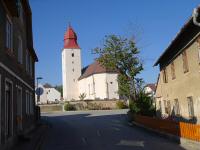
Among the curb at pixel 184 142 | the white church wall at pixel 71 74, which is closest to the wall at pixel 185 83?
the curb at pixel 184 142

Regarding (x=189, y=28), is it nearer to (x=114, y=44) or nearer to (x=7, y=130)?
(x=7, y=130)

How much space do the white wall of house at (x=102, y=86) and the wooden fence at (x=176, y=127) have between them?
67788 mm

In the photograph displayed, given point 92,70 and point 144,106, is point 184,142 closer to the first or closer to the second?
point 144,106

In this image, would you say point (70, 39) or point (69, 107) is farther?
point (70, 39)

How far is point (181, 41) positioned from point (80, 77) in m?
83.2

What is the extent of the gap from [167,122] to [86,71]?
84218 mm

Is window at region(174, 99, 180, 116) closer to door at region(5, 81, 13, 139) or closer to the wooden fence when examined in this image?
the wooden fence

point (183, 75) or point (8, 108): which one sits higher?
point (183, 75)

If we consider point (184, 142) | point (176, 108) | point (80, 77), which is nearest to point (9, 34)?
point (184, 142)

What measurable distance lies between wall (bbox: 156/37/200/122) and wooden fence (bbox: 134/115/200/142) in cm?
170

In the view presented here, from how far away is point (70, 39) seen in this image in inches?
4373

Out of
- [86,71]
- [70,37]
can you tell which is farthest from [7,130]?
[70,37]

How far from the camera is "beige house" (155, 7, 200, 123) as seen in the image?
18.8 metres

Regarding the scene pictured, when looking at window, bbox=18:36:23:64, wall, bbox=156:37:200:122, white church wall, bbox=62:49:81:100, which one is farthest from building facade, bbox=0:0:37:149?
white church wall, bbox=62:49:81:100
